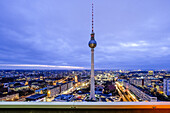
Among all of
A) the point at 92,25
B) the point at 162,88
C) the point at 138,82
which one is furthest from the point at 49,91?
the point at 138,82

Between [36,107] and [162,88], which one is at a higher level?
[36,107]

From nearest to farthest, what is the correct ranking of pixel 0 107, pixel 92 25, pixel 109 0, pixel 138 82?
pixel 0 107, pixel 109 0, pixel 92 25, pixel 138 82

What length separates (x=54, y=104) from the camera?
2.22ft

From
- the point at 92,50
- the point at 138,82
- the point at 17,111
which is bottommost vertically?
the point at 138,82

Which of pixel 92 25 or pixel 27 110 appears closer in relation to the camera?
pixel 27 110

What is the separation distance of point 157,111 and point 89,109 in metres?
0.52

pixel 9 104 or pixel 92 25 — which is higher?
pixel 92 25

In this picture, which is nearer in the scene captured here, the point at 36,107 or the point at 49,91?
the point at 36,107

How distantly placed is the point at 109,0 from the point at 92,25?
7694 mm

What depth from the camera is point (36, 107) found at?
2.20 ft

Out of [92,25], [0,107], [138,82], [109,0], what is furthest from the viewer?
[138,82]

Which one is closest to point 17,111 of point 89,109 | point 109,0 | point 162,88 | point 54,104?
point 54,104

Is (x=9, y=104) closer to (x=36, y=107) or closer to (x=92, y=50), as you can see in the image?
(x=36, y=107)

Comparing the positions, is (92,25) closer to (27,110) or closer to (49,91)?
(49,91)
